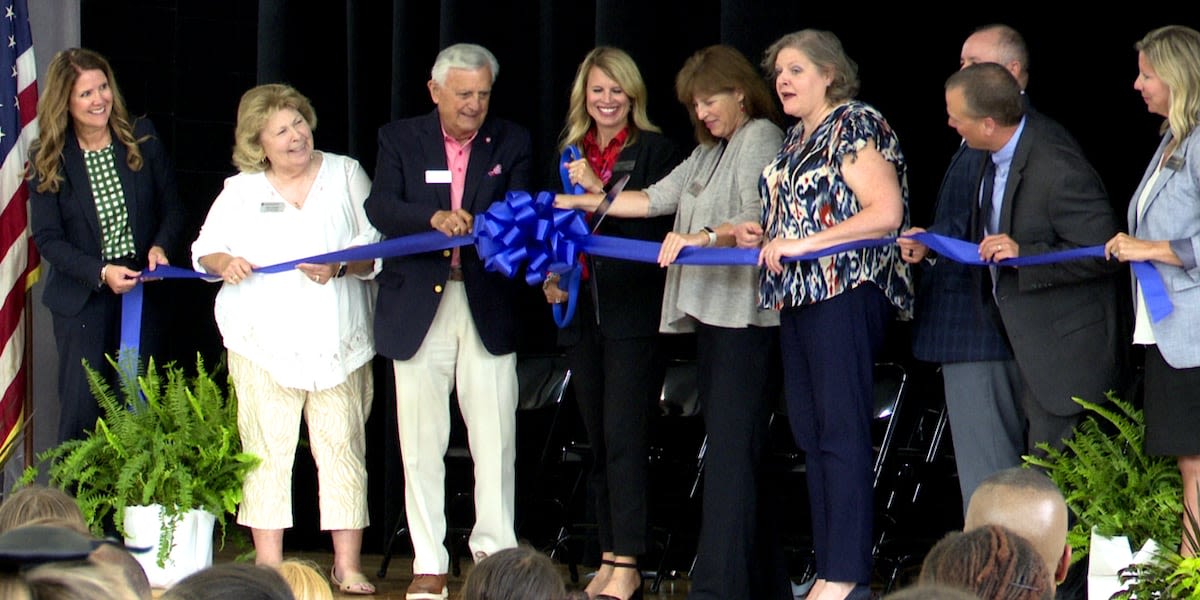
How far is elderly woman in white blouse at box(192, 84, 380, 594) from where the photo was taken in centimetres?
577

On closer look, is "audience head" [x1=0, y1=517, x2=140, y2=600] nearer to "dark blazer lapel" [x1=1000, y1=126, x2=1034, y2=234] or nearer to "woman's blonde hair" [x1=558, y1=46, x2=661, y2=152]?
"dark blazer lapel" [x1=1000, y1=126, x2=1034, y2=234]

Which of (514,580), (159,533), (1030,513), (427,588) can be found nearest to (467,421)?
(427,588)

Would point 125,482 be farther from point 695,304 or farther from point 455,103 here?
point 695,304

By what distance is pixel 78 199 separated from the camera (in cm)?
616

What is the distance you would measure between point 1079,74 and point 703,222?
2054mm

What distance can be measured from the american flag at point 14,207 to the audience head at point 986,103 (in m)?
3.87

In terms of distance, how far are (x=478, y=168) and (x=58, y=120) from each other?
5.59ft

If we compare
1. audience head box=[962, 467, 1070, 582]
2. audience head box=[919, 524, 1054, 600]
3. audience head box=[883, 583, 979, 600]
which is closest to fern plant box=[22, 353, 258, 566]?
audience head box=[962, 467, 1070, 582]

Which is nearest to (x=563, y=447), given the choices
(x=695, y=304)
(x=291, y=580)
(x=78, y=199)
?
(x=695, y=304)

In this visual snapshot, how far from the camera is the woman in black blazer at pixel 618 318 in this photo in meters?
5.41

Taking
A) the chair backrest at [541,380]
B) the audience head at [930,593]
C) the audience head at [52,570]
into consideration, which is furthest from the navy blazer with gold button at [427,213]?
the audience head at [52,570]

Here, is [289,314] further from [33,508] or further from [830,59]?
[33,508]

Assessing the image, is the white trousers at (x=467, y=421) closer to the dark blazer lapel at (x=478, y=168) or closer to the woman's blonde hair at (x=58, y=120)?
the dark blazer lapel at (x=478, y=168)

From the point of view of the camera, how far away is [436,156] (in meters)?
5.66
